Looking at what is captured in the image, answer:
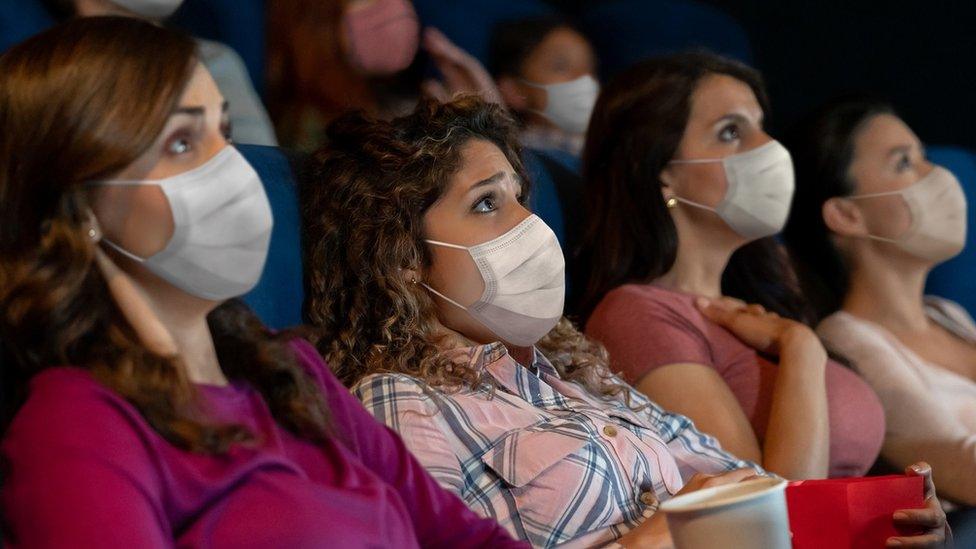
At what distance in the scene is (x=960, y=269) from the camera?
9.89 ft

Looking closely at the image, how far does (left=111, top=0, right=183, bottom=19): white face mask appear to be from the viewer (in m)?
2.39

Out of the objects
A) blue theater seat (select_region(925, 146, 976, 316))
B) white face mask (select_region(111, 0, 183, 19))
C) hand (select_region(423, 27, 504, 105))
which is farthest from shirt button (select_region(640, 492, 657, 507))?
hand (select_region(423, 27, 504, 105))

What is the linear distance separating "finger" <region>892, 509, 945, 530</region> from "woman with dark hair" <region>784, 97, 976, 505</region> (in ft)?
3.00

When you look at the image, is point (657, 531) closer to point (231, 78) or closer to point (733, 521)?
point (733, 521)

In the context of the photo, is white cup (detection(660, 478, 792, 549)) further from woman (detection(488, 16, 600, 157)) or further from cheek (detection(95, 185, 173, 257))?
woman (detection(488, 16, 600, 157))

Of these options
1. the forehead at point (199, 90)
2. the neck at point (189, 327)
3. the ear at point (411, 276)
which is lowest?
the ear at point (411, 276)

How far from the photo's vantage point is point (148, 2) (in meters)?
2.41

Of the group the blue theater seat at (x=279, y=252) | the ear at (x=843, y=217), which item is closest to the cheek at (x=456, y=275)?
the blue theater seat at (x=279, y=252)

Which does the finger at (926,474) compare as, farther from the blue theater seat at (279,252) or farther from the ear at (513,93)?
the ear at (513,93)

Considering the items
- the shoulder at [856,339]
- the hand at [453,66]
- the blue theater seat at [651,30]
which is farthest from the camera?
the blue theater seat at [651,30]

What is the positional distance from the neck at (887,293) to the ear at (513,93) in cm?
107

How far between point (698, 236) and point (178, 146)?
4.33 ft

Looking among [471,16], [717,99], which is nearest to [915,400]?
[717,99]

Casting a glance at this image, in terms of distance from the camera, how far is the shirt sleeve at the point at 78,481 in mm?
1085
